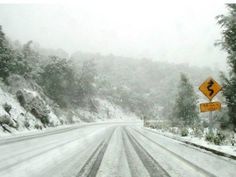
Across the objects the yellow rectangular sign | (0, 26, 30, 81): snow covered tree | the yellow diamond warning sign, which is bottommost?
the yellow rectangular sign

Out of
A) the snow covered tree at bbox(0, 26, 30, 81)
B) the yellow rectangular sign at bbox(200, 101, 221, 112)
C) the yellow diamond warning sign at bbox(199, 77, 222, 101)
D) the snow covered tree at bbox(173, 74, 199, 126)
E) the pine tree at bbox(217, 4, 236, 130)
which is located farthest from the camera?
the snow covered tree at bbox(173, 74, 199, 126)

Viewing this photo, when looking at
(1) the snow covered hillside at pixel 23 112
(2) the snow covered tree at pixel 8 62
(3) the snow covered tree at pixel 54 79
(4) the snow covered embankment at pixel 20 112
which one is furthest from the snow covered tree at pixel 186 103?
(2) the snow covered tree at pixel 8 62

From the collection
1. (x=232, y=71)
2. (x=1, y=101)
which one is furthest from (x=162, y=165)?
(x=1, y=101)

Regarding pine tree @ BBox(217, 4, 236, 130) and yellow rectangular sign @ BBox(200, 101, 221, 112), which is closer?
yellow rectangular sign @ BBox(200, 101, 221, 112)

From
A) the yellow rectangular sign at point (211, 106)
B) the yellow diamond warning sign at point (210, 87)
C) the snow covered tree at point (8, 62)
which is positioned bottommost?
the yellow rectangular sign at point (211, 106)

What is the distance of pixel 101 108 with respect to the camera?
9531cm

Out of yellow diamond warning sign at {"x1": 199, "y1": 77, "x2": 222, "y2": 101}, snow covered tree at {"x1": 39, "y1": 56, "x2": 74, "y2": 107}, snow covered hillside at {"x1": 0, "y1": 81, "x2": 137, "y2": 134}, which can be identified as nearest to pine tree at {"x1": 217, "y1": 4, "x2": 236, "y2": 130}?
yellow diamond warning sign at {"x1": 199, "y1": 77, "x2": 222, "y2": 101}

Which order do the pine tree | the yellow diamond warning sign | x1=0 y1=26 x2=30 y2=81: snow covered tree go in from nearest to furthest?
1. the yellow diamond warning sign
2. the pine tree
3. x1=0 y1=26 x2=30 y2=81: snow covered tree

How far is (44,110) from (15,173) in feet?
117

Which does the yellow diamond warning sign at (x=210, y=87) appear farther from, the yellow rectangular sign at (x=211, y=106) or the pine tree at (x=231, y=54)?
the pine tree at (x=231, y=54)

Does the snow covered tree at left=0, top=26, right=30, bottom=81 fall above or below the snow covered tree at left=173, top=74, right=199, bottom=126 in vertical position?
above

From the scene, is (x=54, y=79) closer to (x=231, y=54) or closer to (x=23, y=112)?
(x=23, y=112)

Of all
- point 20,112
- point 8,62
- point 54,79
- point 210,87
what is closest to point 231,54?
point 210,87

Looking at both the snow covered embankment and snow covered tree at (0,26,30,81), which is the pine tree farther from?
snow covered tree at (0,26,30,81)
